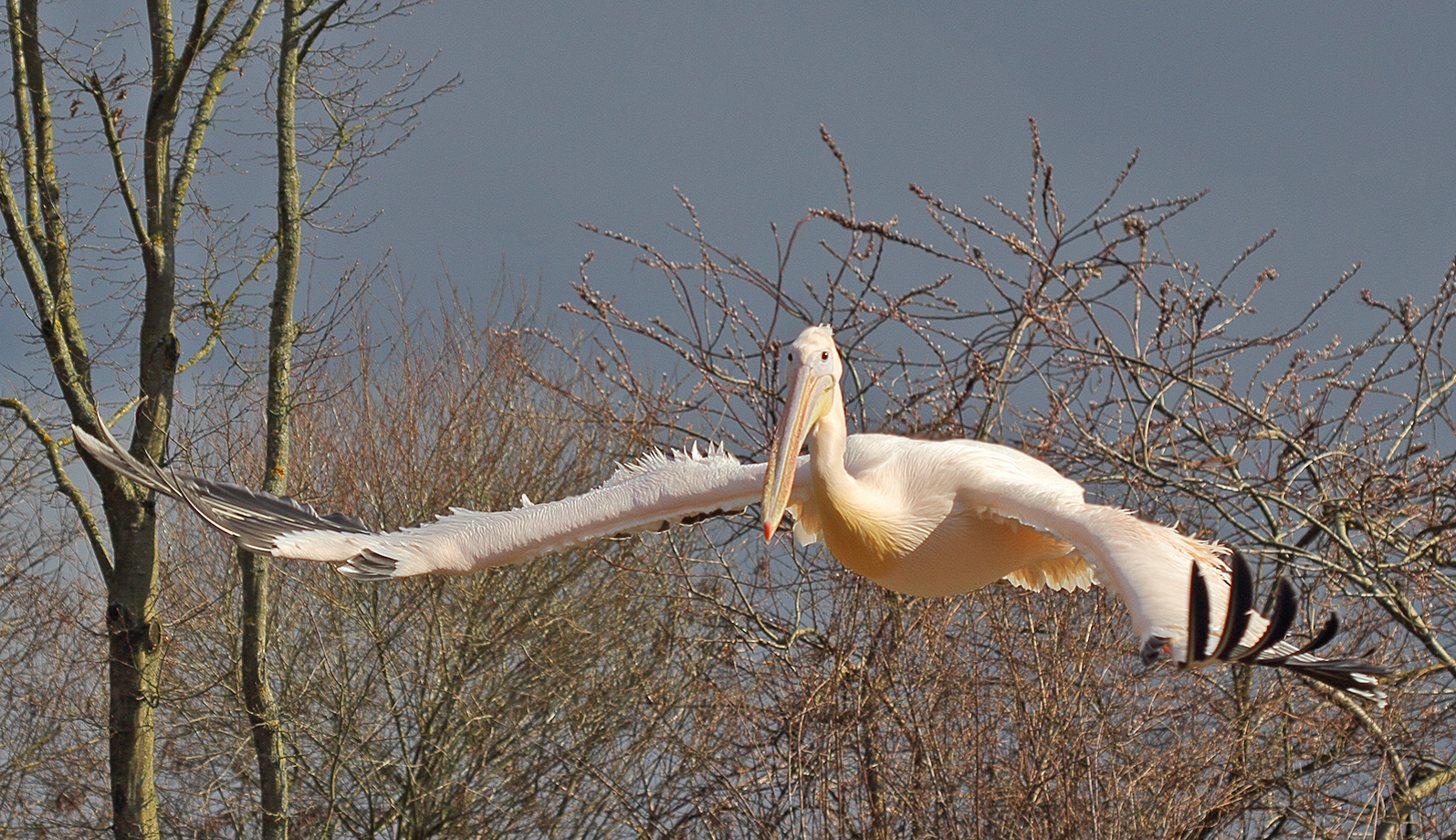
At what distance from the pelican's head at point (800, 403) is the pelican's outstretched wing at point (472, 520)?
673 mm

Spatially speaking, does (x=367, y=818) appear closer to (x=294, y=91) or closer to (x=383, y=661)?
(x=383, y=661)

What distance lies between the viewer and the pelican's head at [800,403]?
3.90 metres

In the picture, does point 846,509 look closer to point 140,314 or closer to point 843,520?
point 843,520

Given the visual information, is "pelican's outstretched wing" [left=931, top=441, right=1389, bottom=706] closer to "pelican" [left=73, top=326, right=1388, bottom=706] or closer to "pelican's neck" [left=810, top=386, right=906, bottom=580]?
"pelican" [left=73, top=326, right=1388, bottom=706]

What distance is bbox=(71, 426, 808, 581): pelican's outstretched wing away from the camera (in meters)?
4.59

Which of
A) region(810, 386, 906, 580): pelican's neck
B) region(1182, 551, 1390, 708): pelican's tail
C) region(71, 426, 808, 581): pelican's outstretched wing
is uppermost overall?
region(71, 426, 808, 581): pelican's outstretched wing

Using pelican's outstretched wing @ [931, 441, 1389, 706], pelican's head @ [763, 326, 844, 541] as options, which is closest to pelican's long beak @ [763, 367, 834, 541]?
pelican's head @ [763, 326, 844, 541]

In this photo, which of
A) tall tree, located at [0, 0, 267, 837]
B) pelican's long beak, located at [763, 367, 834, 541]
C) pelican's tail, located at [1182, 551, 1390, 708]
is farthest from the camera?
tall tree, located at [0, 0, 267, 837]

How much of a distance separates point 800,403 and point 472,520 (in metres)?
1.54

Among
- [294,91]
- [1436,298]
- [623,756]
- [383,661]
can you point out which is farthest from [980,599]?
[294,91]

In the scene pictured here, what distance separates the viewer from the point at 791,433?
13.1 ft

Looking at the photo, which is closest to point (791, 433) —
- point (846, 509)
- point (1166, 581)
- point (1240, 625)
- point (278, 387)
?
point (846, 509)

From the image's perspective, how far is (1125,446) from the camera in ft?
20.2

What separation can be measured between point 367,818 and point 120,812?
230 cm
